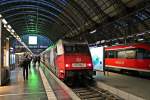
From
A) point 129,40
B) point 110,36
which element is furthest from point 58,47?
point 110,36

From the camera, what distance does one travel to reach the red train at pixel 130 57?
24.2m

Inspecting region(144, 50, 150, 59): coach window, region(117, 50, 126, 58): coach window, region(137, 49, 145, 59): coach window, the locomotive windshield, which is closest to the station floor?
the locomotive windshield

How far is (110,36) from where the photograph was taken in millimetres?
49750

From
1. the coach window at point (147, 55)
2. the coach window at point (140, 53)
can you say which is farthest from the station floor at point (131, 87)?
the coach window at point (140, 53)

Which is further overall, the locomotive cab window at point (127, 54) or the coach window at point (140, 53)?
the locomotive cab window at point (127, 54)

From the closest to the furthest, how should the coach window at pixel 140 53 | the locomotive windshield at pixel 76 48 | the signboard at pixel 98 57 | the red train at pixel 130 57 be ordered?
the locomotive windshield at pixel 76 48 < the signboard at pixel 98 57 < the red train at pixel 130 57 < the coach window at pixel 140 53

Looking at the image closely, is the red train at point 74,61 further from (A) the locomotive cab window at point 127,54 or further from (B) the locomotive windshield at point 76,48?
(A) the locomotive cab window at point 127,54

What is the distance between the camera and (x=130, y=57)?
27.0 m

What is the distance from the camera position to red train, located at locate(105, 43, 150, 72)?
24.2m

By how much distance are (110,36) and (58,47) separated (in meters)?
28.4

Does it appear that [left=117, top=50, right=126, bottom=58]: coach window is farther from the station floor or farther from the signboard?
the station floor

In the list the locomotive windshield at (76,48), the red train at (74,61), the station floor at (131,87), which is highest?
the locomotive windshield at (76,48)

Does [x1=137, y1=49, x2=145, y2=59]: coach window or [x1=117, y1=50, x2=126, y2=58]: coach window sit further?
[x1=117, y1=50, x2=126, y2=58]: coach window

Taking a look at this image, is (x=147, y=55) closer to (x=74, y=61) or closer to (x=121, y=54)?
(x=121, y=54)
